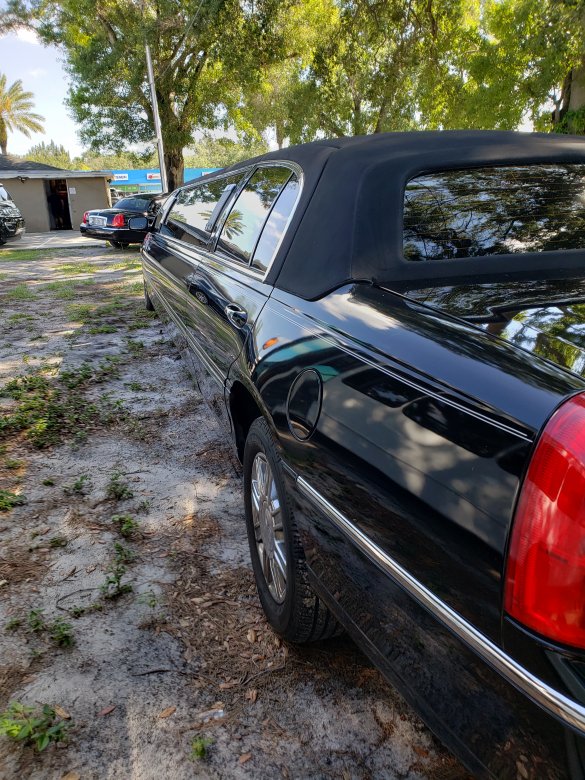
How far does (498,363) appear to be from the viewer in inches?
50.0

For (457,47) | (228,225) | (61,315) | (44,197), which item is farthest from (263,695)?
(44,197)

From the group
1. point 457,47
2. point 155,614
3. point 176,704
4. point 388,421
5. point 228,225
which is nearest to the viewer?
point 388,421

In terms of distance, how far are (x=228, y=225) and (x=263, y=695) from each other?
7.46 ft

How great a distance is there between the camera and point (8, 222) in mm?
18000

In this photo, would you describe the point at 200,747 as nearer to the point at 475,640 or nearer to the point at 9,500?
the point at 475,640

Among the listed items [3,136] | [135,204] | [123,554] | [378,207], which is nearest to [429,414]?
[378,207]

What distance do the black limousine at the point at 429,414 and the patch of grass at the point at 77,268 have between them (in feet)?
36.3

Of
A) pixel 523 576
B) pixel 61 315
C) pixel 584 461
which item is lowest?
pixel 61 315

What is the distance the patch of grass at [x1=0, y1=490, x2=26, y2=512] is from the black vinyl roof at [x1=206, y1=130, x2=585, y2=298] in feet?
6.30

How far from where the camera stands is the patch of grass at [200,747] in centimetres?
180

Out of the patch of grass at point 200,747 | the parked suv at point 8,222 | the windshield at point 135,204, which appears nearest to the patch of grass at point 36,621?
the patch of grass at point 200,747

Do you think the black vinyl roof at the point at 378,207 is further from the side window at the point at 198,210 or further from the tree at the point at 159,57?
the tree at the point at 159,57

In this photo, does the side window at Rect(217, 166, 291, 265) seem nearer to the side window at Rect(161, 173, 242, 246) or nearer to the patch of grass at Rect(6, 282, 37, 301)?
the side window at Rect(161, 173, 242, 246)

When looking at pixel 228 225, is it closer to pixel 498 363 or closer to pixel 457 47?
pixel 498 363
